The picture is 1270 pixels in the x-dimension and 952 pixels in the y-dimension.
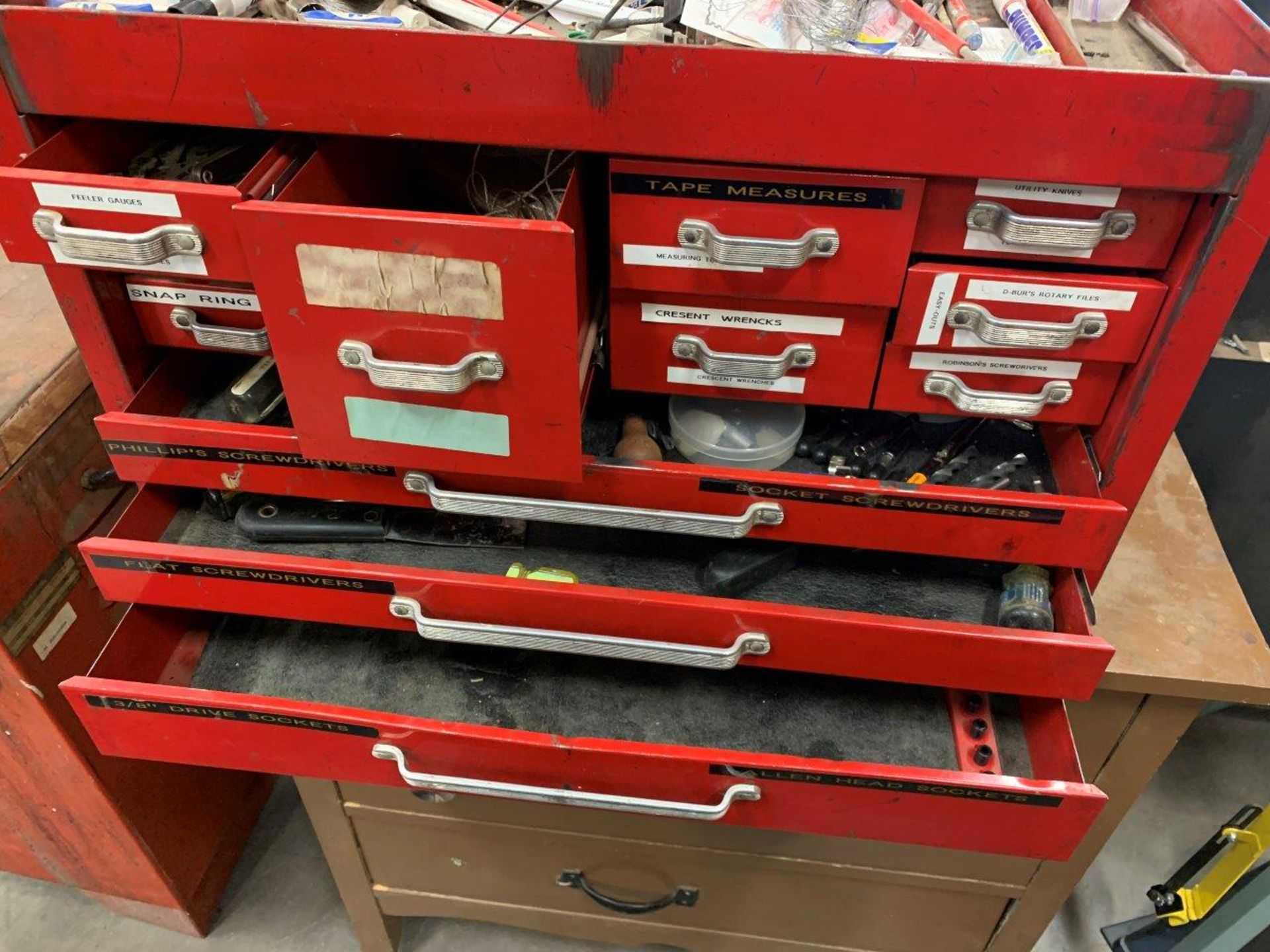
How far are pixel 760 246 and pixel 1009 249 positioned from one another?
0.67 ft

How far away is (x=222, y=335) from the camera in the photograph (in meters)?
0.85


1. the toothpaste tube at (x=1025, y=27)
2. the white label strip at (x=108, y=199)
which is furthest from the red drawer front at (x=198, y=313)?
the toothpaste tube at (x=1025, y=27)

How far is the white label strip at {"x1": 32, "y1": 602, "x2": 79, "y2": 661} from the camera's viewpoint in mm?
1062

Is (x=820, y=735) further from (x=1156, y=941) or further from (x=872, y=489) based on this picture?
(x=1156, y=941)

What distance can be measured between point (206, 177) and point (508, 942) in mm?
1156

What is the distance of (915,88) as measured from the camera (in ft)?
2.13

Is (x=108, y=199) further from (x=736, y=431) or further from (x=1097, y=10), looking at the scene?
(x=1097, y=10)

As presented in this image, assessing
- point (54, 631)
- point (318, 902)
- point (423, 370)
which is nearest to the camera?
point (423, 370)

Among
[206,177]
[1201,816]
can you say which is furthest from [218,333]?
[1201,816]

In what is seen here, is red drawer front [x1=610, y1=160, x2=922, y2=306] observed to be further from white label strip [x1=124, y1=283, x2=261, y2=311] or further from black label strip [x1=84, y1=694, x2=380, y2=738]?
black label strip [x1=84, y1=694, x2=380, y2=738]

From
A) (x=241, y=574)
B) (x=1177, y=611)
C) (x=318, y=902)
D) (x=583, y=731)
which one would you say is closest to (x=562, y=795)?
(x=583, y=731)

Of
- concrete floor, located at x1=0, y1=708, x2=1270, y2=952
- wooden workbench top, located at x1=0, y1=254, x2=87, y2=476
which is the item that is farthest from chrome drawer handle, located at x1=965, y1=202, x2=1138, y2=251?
concrete floor, located at x1=0, y1=708, x2=1270, y2=952

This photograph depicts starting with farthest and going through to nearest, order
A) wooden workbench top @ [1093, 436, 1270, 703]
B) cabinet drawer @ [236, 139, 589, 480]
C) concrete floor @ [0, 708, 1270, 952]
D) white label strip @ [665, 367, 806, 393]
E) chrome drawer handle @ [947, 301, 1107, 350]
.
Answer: concrete floor @ [0, 708, 1270, 952], wooden workbench top @ [1093, 436, 1270, 703], white label strip @ [665, 367, 806, 393], chrome drawer handle @ [947, 301, 1107, 350], cabinet drawer @ [236, 139, 589, 480]

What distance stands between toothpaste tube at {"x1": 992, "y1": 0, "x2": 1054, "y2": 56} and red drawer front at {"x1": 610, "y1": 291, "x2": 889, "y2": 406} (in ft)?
0.79
